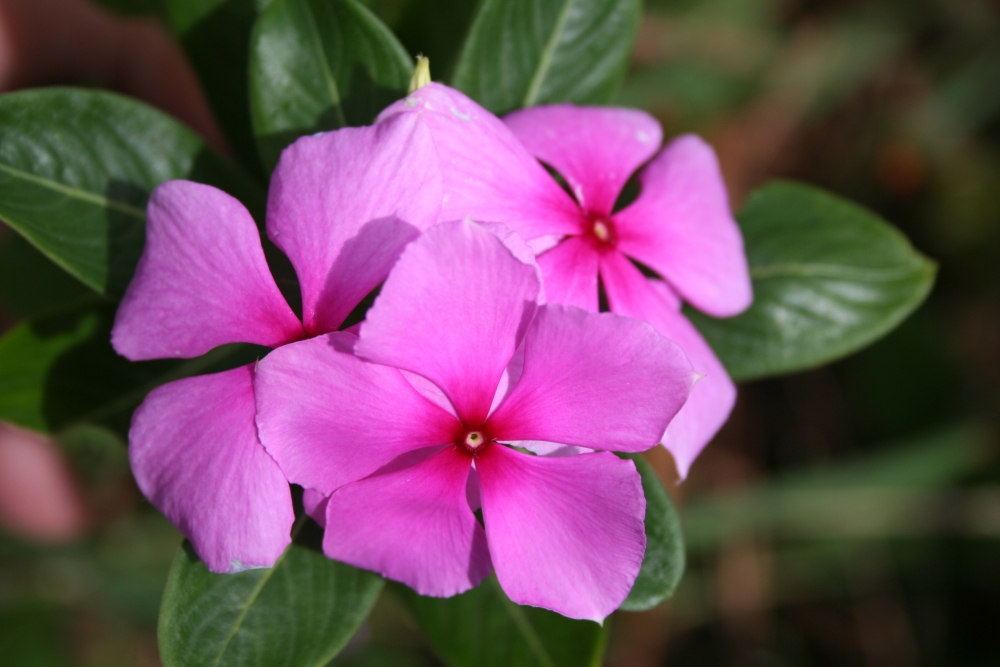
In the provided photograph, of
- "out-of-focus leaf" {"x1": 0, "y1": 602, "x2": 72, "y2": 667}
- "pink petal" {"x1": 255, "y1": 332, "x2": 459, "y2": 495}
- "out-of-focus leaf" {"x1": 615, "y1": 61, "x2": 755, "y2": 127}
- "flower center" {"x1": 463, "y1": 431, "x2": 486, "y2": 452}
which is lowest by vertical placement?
"out-of-focus leaf" {"x1": 0, "y1": 602, "x2": 72, "y2": 667}

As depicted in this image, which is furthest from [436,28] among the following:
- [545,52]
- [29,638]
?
[29,638]

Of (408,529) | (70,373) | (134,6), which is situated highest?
(134,6)

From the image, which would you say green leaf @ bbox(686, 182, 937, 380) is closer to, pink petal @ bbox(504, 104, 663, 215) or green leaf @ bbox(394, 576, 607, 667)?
pink petal @ bbox(504, 104, 663, 215)

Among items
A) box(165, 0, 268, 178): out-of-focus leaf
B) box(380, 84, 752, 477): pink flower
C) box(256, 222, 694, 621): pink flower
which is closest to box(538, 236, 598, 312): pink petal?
box(380, 84, 752, 477): pink flower

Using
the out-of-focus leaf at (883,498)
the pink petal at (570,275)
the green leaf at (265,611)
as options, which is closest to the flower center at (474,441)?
the pink petal at (570,275)

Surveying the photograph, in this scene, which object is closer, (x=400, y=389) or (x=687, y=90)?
(x=400, y=389)

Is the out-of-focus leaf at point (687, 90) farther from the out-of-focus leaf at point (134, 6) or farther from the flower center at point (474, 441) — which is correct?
the flower center at point (474, 441)

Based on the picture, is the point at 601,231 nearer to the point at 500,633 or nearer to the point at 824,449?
the point at 500,633
